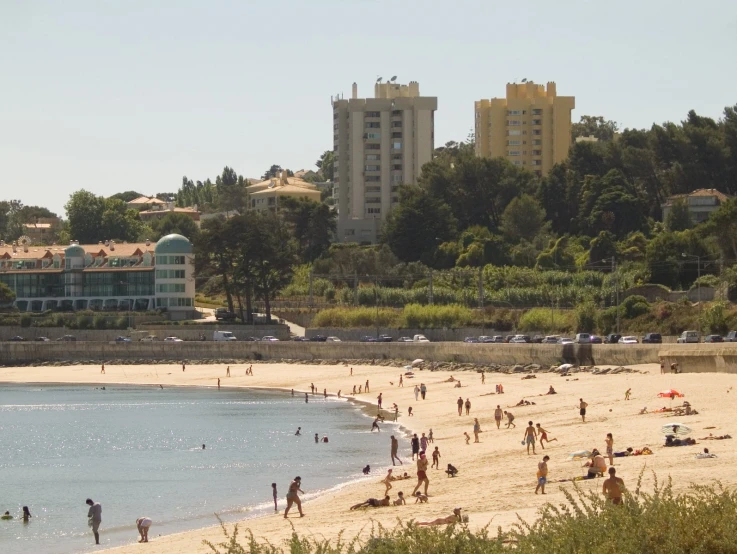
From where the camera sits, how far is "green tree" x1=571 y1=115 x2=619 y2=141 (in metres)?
166

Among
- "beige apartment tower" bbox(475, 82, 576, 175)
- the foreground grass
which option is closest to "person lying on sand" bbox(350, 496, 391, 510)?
the foreground grass

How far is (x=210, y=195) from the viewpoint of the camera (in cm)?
19400

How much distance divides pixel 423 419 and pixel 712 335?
19.5m

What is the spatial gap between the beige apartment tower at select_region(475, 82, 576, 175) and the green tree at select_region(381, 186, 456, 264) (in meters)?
29.3

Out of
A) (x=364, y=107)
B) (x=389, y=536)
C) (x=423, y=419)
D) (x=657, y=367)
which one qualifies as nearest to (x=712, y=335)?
(x=657, y=367)

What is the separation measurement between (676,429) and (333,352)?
4428 cm

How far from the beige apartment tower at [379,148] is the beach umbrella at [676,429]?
94715 mm

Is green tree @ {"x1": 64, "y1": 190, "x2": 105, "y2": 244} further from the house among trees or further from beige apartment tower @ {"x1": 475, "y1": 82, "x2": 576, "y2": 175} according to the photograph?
the house among trees

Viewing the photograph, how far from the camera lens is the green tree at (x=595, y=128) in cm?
16590

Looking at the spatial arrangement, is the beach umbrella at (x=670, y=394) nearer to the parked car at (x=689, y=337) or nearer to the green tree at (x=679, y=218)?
the parked car at (x=689, y=337)

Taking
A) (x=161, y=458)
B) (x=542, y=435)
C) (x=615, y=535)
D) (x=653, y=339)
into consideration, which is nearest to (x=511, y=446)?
(x=542, y=435)

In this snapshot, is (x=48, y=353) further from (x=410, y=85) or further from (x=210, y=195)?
(x=210, y=195)

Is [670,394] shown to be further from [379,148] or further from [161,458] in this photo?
[379,148]

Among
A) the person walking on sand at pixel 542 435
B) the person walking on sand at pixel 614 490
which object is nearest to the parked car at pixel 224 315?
the person walking on sand at pixel 542 435
